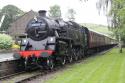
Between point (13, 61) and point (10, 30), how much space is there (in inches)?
2369

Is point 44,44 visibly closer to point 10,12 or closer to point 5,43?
point 5,43

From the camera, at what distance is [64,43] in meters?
20.6

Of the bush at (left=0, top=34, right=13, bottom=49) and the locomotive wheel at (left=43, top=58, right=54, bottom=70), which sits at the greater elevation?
the locomotive wheel at (left=43, top=58, right=54, bottom=70)

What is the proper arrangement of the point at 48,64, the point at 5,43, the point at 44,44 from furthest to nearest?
1. the point at 5,43
2. the point at 44,44
3. the point at 48,64

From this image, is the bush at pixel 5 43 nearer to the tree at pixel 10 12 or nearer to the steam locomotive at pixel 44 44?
the steam locomotive at pixel 44 44

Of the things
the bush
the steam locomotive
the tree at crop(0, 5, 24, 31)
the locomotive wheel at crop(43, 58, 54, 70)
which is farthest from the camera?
the tree at crop(0, 5, 24, 31)

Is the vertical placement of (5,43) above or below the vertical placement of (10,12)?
below

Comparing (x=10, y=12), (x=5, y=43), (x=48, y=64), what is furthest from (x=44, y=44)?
(x=10, y=12)

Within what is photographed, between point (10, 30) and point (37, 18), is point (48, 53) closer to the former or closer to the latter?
point (37, 18)

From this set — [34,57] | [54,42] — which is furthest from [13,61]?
[54,42]

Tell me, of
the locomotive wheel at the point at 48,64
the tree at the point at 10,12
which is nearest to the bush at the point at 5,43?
the locomotive wheel at the point at 48,64

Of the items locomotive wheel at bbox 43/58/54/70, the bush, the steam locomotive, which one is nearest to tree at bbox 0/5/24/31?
the bush

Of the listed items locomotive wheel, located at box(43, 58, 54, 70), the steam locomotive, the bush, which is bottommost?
the bush

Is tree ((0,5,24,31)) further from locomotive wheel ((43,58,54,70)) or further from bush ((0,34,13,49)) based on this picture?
locomotive wheel ((43,58,54,70))
